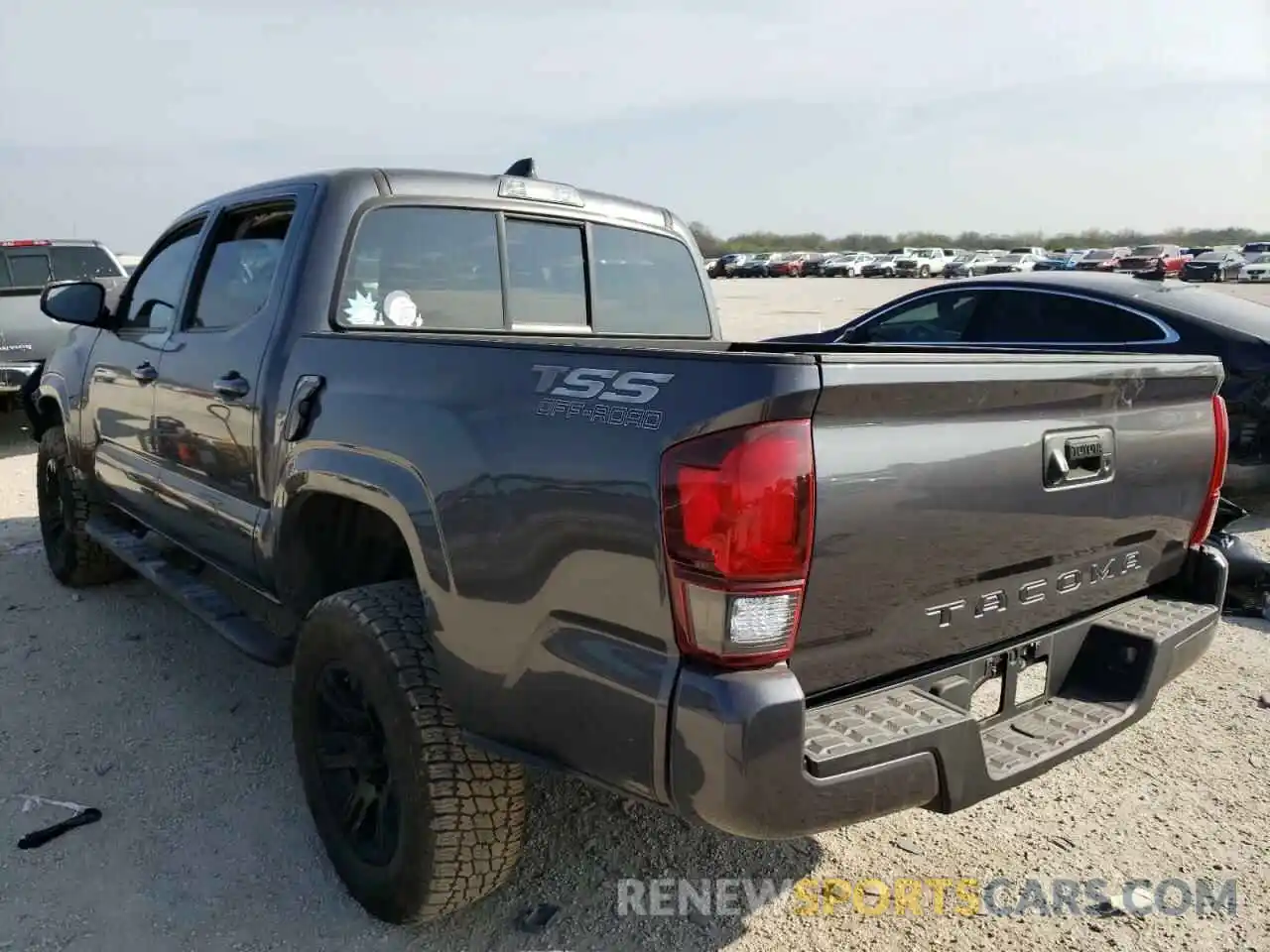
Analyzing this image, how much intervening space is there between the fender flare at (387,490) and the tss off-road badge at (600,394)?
0.44 metres

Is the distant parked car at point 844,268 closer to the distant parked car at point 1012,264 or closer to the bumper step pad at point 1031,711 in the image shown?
the distant parked car at point 1012,264

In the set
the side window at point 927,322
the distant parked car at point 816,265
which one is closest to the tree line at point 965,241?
the distant parked car at point 816,265

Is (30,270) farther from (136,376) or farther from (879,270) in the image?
(879,270)

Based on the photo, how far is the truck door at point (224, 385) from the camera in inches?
126

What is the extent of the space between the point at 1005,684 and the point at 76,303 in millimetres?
4046

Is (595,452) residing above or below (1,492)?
above

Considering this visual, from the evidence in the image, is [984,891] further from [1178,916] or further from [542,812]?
[542,812]

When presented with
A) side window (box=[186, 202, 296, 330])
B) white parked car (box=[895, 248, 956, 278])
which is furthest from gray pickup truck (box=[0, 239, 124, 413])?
white parked car (box=[895, 248, 956, 278])

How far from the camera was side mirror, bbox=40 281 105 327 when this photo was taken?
4301 millimetres

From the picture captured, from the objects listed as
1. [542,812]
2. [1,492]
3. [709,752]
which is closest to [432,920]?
[542,812]

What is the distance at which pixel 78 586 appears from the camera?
5285mm

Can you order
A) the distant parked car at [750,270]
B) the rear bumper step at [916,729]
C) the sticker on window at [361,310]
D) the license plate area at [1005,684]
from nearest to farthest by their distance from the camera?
the rear bumper step at [916,729] → the license plate area at [1005,684] → the sticker on window at [361,310] → the distant parked car at [750,270]

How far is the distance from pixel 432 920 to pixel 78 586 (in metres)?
3.73

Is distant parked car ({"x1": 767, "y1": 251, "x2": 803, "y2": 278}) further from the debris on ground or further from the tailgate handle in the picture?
the debris on ground
